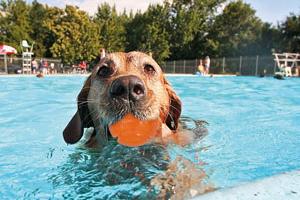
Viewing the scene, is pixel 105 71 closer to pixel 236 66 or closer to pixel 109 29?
pixel 236 66

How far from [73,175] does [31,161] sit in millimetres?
949

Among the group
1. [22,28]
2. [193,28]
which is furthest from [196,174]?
[193,28]

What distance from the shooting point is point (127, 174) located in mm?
3289

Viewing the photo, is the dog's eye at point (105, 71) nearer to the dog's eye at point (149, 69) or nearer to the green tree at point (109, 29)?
the dog's eye at point (149, 69)

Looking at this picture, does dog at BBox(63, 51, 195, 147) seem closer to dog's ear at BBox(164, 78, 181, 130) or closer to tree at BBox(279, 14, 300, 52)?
dog's ear at BBox(164, 78, 181, 130)

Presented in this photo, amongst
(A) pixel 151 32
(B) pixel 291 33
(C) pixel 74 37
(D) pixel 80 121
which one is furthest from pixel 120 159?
(B) pixel 291 33

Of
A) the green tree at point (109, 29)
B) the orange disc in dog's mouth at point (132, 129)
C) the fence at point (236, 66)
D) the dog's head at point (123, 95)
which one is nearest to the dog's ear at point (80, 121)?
the dog's head at point (123, 95)

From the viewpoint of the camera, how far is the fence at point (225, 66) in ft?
102

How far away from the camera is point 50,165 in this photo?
387 centimetres

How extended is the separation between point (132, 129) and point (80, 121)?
3.35ft

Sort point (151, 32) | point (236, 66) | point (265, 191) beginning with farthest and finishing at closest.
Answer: point (151, 32) → point (236, 66) → point (265, 191)

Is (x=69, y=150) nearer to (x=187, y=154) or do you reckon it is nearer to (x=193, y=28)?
(x=187, y=154)

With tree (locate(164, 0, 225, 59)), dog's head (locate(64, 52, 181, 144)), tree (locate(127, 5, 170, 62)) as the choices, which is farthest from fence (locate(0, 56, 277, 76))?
dog's head (locate(64, 52, 181, 144))

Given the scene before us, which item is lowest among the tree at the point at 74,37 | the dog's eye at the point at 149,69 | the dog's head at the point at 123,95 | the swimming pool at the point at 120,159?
the swimming pool at the point at 120,159
